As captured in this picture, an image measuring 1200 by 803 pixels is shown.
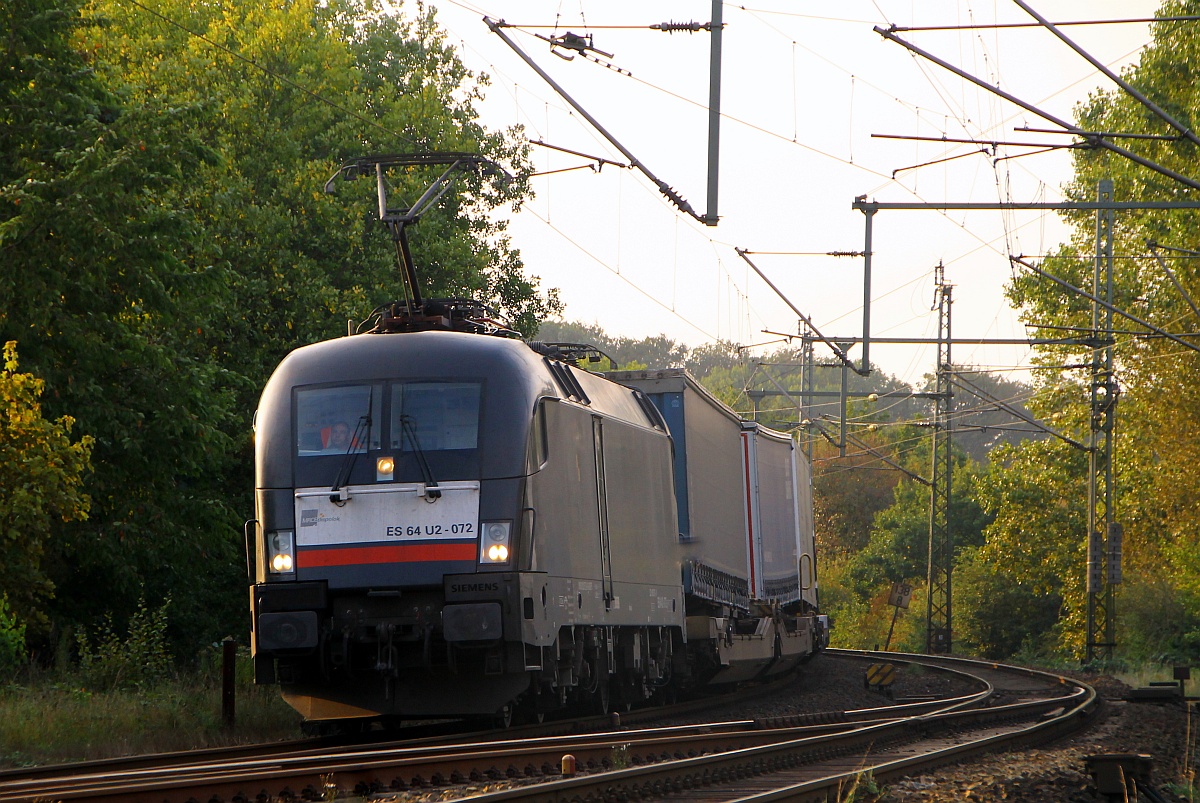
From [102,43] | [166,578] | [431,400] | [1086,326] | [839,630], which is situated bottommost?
[839,630]

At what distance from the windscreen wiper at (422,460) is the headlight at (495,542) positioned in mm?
500

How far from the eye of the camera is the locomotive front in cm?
1161

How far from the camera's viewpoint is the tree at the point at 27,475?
46.3ft

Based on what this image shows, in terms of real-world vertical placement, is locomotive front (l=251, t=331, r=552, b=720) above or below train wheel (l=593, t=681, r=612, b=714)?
above

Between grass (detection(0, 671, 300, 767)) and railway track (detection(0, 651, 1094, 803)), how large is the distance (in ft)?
4.49

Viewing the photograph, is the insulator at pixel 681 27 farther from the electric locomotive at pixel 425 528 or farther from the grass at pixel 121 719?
the grass at pixel 121 719

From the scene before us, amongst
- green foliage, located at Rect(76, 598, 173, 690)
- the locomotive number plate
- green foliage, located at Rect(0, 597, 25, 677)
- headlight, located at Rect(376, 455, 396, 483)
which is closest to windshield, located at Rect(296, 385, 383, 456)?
headlight, located at Rect(376, 455, 396, 483)

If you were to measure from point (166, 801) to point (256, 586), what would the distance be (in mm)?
4247

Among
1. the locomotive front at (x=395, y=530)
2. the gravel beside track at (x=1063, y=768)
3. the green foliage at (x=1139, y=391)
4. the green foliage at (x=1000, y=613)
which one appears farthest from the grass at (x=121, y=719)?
the green foliage at (x=1000, y=613)

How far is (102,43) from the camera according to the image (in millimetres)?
25219

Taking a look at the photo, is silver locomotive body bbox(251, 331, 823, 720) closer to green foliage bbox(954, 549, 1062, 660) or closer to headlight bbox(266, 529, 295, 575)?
headlight bbox(266, 529, 295, 575)

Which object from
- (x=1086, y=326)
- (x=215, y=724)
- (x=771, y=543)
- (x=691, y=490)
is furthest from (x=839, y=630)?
(x=215, y=724)

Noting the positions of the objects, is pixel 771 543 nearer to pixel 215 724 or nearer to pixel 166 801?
pixel 215 724

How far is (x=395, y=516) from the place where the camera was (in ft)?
38.5
